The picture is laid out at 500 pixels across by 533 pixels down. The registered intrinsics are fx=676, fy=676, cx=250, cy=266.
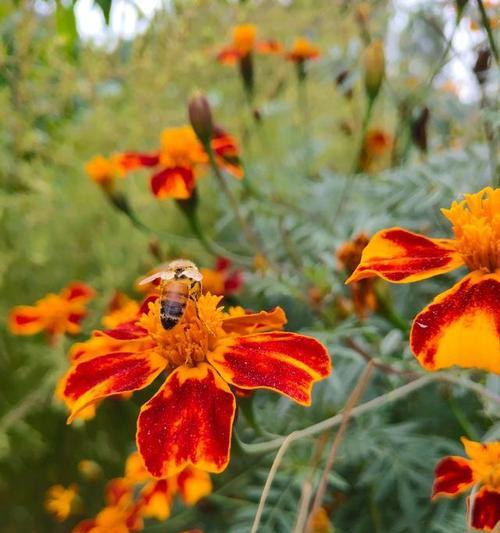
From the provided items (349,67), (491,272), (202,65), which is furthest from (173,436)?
(202,65)

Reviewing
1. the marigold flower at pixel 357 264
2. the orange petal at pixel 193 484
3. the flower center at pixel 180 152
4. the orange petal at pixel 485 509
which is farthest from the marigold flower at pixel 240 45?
the orange petal at pixel 485 509

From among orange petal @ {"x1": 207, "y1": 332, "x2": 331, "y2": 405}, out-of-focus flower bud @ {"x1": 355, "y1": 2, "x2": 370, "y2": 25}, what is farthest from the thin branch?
out-of-focus flower bud @ {"x1": 355, "y1": 2, "x2": 370, "y2": 25}

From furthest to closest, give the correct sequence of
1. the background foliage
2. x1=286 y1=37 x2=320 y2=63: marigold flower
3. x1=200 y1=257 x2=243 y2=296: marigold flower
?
x1=286 y1=37 x2=320 y2=63: marigold flower, x1=200 y1=257 x2=243 y2=296: marigold flower, the background foliage

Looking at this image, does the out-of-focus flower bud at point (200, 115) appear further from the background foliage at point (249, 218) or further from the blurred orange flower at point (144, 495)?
the blurred orange flower at point (144, 495)

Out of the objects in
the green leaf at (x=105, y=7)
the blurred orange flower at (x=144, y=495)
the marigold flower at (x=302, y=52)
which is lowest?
the blurred orange flower at (x=144, y=495)

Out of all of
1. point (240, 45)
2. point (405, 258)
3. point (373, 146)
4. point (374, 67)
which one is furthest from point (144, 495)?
point (373, 146)

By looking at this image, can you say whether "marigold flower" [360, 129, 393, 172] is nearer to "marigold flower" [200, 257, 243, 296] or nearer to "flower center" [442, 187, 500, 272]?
"marigold flower" [200, 257, 243, 296]
